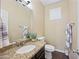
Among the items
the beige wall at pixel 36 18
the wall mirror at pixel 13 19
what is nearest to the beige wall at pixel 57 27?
the beige wall at pixel 36 18

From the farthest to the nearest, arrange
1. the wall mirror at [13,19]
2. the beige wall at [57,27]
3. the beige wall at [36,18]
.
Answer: the beige wall at [57,27]
the beige wall at [36,18]
the wall mirror at [13,19]

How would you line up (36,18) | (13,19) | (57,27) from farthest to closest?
(57,27) < (36,18) < (13,19)

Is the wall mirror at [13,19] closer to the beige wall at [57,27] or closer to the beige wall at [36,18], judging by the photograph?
the beige wall at [36,18]

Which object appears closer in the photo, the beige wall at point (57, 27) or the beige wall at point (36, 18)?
the beige wall at point (36, 18)

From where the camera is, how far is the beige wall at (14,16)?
6.10ft

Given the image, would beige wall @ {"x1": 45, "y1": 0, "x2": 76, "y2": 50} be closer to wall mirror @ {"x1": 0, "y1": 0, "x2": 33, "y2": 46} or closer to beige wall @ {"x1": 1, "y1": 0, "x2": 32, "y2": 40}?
wall mirror @ {"x1": 0, "y1": 0, "x2": 33, "y2": 46}

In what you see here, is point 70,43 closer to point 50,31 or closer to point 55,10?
point 50,31

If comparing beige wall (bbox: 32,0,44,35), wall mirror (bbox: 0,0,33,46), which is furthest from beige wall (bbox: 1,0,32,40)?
beige wall (bbox: 32,0,44,35)

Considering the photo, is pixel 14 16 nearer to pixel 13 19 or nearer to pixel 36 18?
pixel 13 19

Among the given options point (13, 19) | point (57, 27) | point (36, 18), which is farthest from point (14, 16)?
point (57, 27)

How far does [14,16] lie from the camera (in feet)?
6.89

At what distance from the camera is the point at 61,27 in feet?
14.0

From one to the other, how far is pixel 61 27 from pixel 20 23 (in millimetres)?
2383

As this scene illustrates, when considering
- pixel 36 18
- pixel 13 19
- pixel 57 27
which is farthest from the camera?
pixel 57 27
